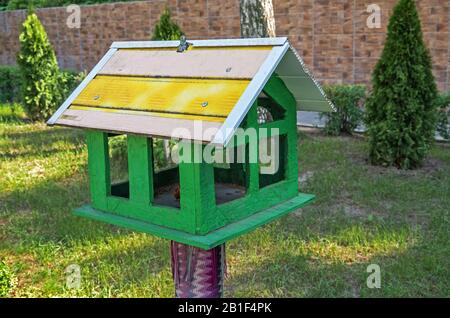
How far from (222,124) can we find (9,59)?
62.8 feet

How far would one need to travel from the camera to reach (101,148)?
7.41 ft

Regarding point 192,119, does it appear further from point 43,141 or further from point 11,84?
point 11,84

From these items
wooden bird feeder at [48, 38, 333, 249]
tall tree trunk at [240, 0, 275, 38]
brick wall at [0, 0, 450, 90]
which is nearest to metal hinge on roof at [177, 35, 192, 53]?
wooden bird feeder at [48, 38, 333, 249]

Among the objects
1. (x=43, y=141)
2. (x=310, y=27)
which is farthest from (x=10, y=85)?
(x=310, y=27)

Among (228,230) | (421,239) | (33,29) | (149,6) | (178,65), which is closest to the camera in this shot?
(228,230)

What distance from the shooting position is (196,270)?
7.75 ft

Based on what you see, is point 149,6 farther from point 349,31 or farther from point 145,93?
point 145,93

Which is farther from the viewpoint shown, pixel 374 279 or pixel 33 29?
pixel 33 29

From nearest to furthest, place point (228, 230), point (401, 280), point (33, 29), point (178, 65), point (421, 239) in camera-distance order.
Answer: point (228, 230), point (178, 65), point (401, 280), point (421, 239), point (33, 29)

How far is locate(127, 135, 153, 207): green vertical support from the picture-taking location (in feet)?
6.95

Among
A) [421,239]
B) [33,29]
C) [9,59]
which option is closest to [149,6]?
[33,29]

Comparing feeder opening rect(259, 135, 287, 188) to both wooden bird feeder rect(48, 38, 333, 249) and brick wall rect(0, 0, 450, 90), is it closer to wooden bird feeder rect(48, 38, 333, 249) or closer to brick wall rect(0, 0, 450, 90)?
wooden bird feeder rect(48, 38, 333, 249)

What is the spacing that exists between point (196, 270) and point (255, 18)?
3.93m

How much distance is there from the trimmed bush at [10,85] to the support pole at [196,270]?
441 inches
